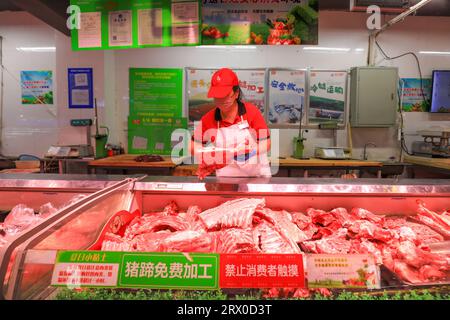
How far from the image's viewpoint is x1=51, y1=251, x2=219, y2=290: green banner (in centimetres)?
108

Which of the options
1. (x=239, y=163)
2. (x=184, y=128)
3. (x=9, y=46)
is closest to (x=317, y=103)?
(x=184, y=128)

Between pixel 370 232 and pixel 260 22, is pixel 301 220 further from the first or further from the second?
pixel 260 22

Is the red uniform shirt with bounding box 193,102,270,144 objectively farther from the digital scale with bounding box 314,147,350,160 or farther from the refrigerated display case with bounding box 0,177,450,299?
the digital scale with bounding box 314,147,350,160

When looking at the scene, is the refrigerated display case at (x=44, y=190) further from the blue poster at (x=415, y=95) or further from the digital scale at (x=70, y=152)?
the blue poster at (x=415, y=95)

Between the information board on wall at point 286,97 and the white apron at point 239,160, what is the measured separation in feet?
10.9

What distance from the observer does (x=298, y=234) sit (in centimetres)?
178

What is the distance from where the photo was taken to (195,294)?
112 cm

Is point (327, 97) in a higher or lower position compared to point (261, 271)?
higher

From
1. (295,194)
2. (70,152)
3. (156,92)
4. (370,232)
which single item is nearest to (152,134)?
(156,92)

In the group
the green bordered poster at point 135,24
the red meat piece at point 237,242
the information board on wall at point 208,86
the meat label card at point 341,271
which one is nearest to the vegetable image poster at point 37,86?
the information board on wall at point 208,86

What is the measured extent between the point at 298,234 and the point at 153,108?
5418 millimetres

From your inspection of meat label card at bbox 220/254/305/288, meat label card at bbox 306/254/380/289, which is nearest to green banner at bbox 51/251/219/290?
meat label card at bbox 220/254/305/288

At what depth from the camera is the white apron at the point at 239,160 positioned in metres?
3.27
